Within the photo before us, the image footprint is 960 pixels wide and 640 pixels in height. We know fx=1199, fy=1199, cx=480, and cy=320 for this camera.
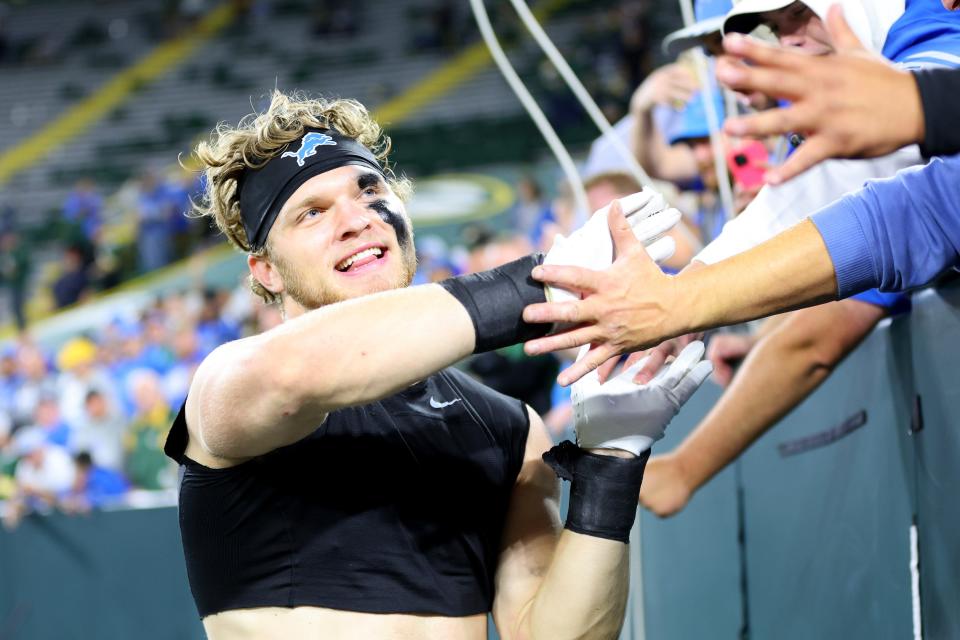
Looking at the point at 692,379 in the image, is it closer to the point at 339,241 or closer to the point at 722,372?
the point at 339,241

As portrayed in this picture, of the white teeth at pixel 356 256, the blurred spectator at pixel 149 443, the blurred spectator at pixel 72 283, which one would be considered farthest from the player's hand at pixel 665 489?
the blurred spectator at pixel 72 283

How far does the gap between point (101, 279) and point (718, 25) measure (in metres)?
13.0

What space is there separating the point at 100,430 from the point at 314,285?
23.7 feet

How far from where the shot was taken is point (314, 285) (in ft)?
8.37

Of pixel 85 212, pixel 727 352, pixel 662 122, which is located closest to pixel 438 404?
pixel 727 352

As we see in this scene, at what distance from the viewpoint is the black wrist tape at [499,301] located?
1869mm

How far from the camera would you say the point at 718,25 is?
10.1ft

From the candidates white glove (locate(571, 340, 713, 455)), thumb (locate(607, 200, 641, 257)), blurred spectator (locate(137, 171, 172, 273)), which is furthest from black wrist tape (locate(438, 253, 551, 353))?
blurred spectator (locate(137, 171, 172, 273))

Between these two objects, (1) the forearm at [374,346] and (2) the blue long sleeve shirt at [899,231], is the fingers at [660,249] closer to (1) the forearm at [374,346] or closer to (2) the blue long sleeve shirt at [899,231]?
(2) the blue long sleeve shirt at [899,231]

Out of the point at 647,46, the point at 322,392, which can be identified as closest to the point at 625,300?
the point at 322,392

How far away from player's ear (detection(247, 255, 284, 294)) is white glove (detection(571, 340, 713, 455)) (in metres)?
0.76

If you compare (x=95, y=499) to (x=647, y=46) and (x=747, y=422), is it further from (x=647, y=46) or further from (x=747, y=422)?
(x=647, y=46)

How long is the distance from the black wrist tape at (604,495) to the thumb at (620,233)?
1.61ft

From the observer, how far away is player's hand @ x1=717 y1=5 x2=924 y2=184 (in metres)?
1.58
